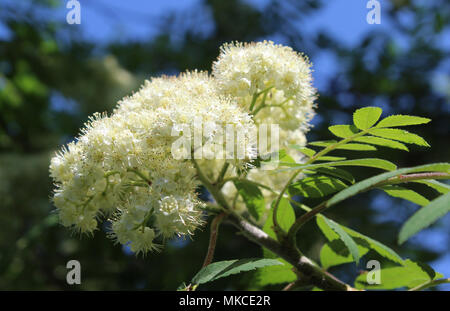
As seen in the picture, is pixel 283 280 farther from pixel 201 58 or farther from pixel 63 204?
pixel 201 58

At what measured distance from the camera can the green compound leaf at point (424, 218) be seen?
2.35 ft

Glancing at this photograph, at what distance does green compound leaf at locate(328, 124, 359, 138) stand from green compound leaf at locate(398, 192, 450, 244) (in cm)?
51

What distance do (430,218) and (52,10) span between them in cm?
494

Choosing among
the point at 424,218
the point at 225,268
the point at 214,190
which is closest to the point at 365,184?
the point at 424,218

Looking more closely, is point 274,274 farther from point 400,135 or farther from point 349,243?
point 400,135

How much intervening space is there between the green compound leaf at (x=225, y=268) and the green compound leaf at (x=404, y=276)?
18.4 inches

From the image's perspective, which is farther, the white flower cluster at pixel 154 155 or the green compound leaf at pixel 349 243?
the white flower cluster at pixel 154 155

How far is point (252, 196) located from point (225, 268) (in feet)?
1.73

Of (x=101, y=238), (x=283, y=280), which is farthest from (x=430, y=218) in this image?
(x=101, y=238)

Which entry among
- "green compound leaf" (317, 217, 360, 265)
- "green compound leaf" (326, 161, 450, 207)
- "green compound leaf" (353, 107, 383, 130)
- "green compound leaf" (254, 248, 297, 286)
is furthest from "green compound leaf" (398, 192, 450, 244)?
"green compound leaf" (254, 248, 297, 286)

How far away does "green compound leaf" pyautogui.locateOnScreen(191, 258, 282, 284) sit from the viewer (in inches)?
41.4

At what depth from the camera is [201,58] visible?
4414mm

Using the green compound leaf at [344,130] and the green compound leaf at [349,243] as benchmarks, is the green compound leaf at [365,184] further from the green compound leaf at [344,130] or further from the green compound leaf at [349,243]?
the green compound leaf at [344,130]

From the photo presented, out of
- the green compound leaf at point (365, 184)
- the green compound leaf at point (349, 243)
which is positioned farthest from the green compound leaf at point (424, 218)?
the green compound leaf at point (349, 243)
